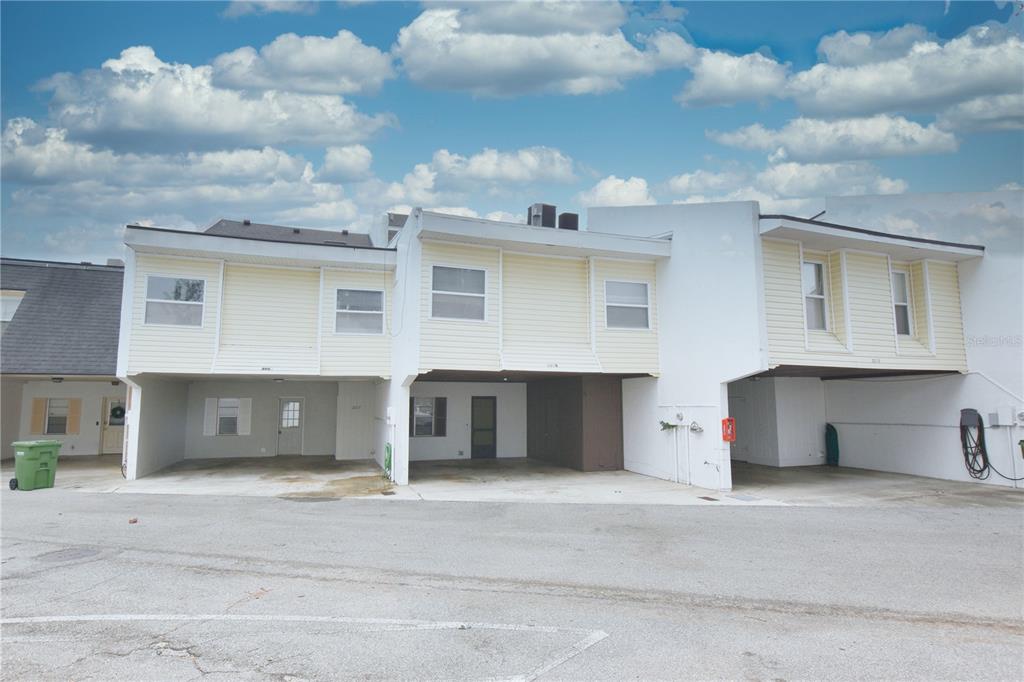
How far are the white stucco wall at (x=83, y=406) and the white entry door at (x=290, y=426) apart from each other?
16.4 ft

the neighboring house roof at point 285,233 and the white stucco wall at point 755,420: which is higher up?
the neighboring house roof at point 285,233

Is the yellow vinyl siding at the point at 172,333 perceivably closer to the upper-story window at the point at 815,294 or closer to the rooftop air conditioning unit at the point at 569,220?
the rooftop air conditioning unit at the point at 569,220

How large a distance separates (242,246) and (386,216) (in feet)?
27.6

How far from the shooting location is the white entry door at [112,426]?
17.6 metres

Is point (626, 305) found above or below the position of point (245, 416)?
above

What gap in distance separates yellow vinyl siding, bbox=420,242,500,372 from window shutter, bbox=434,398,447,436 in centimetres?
554

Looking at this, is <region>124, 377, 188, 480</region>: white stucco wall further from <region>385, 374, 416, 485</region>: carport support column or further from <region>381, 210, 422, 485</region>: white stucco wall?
<region>385, 374, 416, 485</region>: carport support column

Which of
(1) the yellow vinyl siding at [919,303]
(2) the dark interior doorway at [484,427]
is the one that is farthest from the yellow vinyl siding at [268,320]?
(1) the yellow vinyl siding at [919,303]

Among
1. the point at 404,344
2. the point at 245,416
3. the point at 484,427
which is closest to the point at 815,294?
the point at 404,344

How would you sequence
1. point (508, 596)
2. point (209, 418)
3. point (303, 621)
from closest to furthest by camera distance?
point (303, 621) → point (508, 596) → point (209, 418)

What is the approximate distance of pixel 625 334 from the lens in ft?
44.6

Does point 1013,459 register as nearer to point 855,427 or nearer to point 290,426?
point 855,427

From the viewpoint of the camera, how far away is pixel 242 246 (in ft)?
42.0

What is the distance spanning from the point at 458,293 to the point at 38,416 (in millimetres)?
14224
